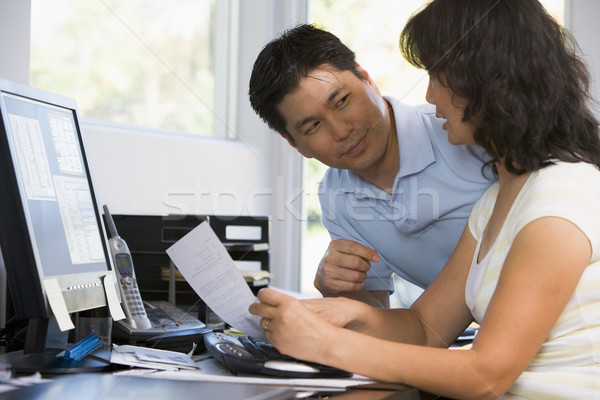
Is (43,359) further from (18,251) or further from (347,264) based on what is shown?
(347,264)

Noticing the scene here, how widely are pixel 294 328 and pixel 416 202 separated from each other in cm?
75

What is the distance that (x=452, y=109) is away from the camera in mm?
1129

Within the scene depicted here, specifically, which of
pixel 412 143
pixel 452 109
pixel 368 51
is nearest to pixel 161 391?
pixel 452 109

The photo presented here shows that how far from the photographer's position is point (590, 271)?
94cm

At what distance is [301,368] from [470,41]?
24.6 inches

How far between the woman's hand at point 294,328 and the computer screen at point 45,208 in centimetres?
38

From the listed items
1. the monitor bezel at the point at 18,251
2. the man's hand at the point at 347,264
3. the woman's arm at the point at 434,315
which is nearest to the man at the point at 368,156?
the man's hand at the point at 347,264

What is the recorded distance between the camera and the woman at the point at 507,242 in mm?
892

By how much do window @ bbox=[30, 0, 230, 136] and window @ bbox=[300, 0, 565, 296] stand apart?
521 mm

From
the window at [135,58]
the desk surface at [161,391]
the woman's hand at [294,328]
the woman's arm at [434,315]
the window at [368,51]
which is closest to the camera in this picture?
the desk surface at [161,391]

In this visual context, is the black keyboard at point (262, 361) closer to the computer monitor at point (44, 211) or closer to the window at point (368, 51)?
the computer monitor at point (44, 211)

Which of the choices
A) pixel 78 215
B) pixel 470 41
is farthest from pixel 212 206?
pixel 470 41

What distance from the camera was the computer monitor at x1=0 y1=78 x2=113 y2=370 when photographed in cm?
103

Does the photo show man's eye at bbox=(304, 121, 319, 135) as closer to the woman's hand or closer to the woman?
the woman
